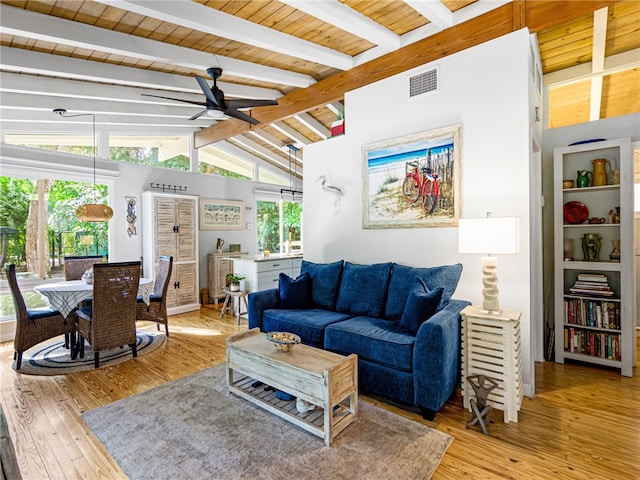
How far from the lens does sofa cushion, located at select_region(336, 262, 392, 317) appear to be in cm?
321

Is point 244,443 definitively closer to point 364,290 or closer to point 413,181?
point 364,290

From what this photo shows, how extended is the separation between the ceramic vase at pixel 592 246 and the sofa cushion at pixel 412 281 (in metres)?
1.44

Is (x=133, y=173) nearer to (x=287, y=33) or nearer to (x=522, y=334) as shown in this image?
(x=287, y=33)

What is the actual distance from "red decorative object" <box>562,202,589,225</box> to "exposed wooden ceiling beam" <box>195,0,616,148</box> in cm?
170

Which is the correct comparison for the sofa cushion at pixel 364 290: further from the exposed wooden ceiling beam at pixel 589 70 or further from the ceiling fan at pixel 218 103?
the exposed wooden ceiling beam at pixel 589 70

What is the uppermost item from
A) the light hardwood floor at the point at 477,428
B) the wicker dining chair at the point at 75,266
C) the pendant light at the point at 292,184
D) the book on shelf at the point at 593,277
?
the pendant light at the point at 292,184

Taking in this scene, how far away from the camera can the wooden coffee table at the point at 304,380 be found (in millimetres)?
2072

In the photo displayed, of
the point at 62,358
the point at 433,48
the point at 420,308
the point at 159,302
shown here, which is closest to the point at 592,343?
the point at 420,308

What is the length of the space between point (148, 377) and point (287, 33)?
11.8 feet

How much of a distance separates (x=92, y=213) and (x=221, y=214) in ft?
8.90

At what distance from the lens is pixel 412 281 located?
10.0 feet

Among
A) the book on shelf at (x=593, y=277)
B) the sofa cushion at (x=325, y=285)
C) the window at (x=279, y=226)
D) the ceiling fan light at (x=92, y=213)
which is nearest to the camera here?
the book on shelf at (x=593, y=277)

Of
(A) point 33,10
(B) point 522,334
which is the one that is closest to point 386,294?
(B) point 522,334

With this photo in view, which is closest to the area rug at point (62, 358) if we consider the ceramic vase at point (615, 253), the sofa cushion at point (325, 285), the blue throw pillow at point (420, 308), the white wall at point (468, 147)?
the sofa cushion at point (325, 285)
